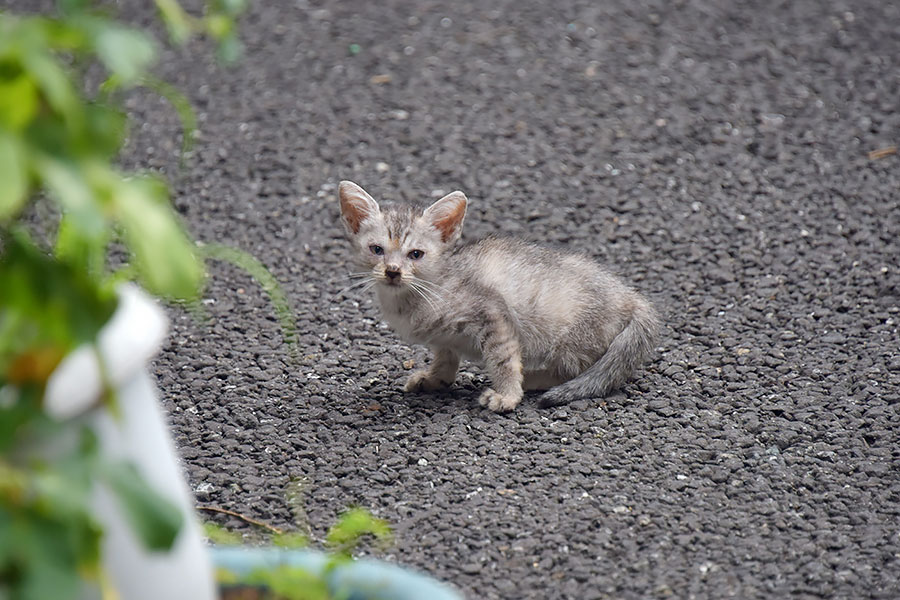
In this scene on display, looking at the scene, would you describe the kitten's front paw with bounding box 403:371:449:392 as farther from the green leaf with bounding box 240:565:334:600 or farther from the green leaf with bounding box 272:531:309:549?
the green leaf with bounding box 240:565:334:600

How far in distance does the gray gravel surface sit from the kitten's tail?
0.08 m

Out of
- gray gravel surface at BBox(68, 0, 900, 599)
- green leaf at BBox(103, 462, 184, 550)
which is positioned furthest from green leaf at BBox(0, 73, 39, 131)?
gray gravel surface at BBox(68, 0, 900, 599)

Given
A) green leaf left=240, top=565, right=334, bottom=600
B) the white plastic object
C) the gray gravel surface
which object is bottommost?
the gray gravel surface

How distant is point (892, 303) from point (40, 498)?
152 inches

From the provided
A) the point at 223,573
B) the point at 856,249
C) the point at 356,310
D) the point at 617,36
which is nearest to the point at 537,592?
the point at 223,573

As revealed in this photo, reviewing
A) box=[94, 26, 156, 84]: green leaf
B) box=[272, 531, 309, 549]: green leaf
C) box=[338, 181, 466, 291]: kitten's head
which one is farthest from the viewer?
box=[338, 181, 466, 291]: kitten's head

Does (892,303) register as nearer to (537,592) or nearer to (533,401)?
(533,401)

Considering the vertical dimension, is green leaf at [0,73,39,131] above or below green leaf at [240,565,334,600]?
above

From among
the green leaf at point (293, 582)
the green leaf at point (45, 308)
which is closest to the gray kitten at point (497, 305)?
the green leaf at point (293, 582)

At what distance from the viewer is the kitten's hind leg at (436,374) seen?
13.3ft

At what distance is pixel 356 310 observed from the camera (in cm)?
462

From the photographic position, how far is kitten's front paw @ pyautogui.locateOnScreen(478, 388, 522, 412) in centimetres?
380

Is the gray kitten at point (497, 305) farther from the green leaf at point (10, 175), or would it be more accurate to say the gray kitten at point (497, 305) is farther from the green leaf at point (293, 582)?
the green leaf at point (10, 175)

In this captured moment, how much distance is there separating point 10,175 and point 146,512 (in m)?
0.49
